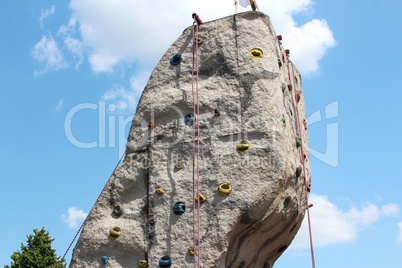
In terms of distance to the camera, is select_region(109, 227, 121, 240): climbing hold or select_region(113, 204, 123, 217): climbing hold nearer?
select_region(109, 227, 121, 240): climbing hold

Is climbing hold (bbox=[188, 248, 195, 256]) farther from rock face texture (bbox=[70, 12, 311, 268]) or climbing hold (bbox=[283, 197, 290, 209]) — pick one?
climbing hold (bbox=[283, 197, 290, 209])

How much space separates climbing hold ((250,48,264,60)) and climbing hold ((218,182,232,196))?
1.71 m

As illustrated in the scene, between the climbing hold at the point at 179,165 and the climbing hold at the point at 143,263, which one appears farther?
the climbing hold at the point at 179,165

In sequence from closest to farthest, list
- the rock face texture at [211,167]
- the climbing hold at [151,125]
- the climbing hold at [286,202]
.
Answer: the rock face texture at [211,167]
the climbing hold at [286,202]
the climbing hold at [151,125]

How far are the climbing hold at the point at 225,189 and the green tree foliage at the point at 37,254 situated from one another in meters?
9.30

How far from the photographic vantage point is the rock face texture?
5.92 metres

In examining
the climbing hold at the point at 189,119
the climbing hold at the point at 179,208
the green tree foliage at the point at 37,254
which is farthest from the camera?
the green tree foliage at the point at 37,254

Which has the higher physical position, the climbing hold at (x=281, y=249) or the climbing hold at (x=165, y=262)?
the climbing hold at (x=281, y=249)

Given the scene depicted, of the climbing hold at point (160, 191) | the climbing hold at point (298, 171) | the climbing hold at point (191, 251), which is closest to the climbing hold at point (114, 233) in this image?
the climbing hold at point (160, 191)

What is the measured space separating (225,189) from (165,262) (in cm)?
105

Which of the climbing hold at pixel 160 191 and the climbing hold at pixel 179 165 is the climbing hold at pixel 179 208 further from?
the climbing hold at pixel 179 165

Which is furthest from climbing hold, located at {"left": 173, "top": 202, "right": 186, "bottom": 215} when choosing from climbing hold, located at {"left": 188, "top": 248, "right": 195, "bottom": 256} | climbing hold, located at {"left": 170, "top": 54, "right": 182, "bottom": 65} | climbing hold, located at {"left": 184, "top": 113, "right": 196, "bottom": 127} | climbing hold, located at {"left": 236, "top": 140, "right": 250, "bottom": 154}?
climbing hold, located at {"left": 170, "top": 54, "right": 182, "bottom": 65}

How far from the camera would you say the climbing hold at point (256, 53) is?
6.63m

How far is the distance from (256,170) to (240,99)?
969 mm
